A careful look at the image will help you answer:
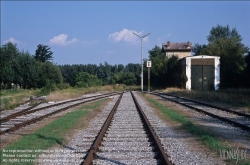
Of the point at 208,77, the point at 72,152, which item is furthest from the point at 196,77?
the point at 72,152

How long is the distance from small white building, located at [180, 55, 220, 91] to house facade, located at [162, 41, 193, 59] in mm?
57543

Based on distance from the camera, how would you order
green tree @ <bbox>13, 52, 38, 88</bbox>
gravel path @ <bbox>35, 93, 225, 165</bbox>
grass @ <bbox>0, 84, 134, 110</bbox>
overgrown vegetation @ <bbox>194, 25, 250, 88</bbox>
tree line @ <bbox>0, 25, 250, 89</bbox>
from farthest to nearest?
green tree @ <bbox>13, 52, 38, 88</bbox>
tree line @ <bbox>0, 25, 250, 89</bbox>
overgrown vegetation @ <bbox>194, 25, 250, 88</bbox>
grass @ <bbox>0, 84, 134, 110</bbox>
gravel path @ <bbox>35, 93, 225, 165</bbox>

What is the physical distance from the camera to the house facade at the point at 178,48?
4489 inches

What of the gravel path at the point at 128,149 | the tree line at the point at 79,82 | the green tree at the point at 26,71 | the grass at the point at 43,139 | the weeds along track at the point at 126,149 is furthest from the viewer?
the green tree at the point at 26,71

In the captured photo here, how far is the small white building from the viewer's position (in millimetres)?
55406

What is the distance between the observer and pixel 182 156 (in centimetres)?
830

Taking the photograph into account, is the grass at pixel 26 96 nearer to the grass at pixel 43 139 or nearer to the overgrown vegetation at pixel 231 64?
the grass at pixel 43 139

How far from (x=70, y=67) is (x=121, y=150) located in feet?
487

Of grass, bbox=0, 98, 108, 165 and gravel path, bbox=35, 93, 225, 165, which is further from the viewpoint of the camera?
grass, bbox=0, 98, 108, 165

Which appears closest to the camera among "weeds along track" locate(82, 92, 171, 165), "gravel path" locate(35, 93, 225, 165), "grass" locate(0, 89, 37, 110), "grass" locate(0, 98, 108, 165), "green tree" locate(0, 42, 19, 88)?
"weeds along track" locate(82, 92, 171, 165)

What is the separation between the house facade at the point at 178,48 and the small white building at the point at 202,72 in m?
57.5

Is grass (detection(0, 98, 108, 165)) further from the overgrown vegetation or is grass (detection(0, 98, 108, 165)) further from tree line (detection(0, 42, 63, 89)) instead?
tree line (detection(0, 42, 63, 89))

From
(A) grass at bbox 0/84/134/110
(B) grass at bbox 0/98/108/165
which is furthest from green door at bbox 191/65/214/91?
(B) grass at bbox 0/98/108/165

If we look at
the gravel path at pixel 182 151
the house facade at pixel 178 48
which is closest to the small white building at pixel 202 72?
the gravel path at pixel 182 151
